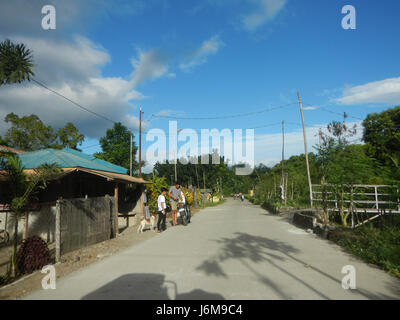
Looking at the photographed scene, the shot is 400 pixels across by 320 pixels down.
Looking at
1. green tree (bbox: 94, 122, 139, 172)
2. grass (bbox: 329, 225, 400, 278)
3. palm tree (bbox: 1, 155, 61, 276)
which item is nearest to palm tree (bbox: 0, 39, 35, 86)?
palm tree (bbox: 1, 155, 61, 276)

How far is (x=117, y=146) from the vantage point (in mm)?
52938

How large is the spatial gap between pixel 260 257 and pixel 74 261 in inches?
184

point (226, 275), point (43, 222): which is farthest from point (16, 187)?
point (43, 222)

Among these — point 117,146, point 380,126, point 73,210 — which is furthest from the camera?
point 117,146

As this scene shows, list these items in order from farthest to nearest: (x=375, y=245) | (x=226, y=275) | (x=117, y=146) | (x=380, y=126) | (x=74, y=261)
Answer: (x=117, y=146) → (x=380, y=126) → (x=74, y=261) → (x=375, y=245) → (x=226, y=275)

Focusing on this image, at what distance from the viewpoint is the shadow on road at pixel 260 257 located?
4.57 m

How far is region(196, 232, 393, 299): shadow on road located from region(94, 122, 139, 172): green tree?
45.4 metres

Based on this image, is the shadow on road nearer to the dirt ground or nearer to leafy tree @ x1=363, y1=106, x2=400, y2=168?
the dirt ground

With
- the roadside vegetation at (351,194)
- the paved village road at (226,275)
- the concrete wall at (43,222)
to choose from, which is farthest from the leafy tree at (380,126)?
the concrete wall at (43,222)

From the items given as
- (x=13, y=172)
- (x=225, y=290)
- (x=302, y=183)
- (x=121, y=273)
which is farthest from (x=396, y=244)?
(x=302, y=183)

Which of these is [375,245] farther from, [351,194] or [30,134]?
[30,134]

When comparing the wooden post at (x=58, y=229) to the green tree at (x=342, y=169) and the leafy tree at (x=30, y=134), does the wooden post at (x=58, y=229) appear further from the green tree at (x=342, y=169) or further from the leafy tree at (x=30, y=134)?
the leafy tree at (x=30, y=134)

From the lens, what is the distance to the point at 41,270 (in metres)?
6.20

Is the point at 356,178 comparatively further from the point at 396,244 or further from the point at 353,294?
the point at 353,294
